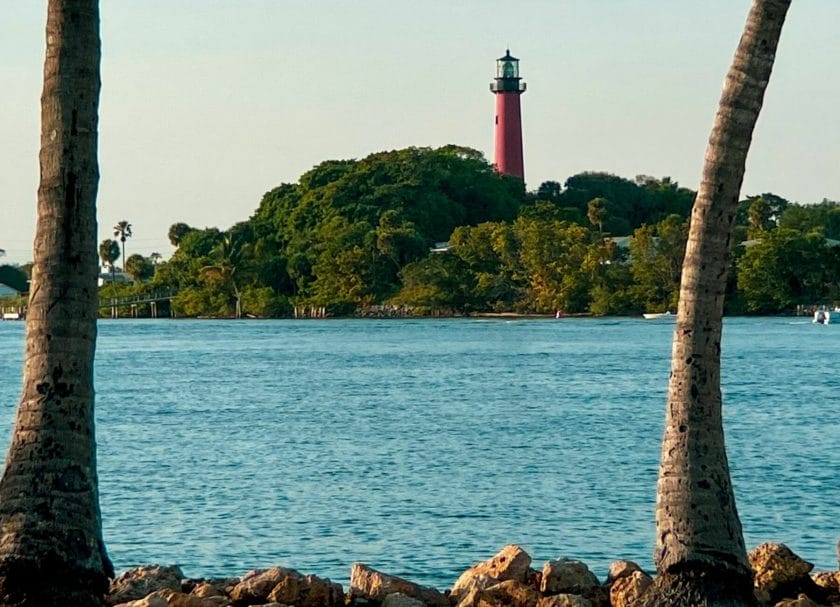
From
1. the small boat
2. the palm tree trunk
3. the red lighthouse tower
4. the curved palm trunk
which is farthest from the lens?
the red lighthouse tower

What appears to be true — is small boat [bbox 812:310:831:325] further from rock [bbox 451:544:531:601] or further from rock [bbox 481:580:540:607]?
rock [bbox 481:580:540:607]

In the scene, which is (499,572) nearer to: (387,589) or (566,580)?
(566,580)

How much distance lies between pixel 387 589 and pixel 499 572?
1.13 metres

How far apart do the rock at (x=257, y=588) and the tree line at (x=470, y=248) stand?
112738 mm

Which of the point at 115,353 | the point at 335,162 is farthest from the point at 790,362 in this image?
the point at 335,162

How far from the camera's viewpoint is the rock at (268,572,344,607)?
1377cm

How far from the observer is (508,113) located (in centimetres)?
15238

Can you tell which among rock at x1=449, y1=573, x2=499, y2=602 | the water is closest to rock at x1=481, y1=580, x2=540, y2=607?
rock at x1=449, y1=573, x2=499, y2=602

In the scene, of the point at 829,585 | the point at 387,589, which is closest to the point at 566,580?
the point at 387,589

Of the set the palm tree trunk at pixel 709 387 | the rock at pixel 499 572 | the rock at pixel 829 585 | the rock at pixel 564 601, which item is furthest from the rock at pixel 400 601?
the rock at pixel 829 585

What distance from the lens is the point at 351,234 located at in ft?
498

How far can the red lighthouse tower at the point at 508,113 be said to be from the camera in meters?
152

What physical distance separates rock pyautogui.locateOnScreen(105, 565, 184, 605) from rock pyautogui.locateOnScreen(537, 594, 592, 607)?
3475 mm

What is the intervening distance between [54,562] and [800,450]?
24.9 metres
